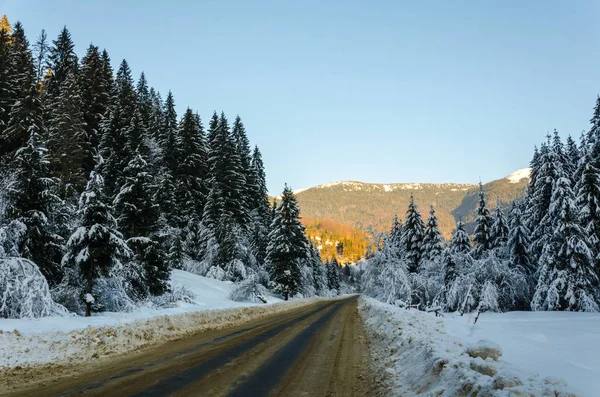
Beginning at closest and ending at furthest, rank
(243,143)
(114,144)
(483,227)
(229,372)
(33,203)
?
(229,372), (33,203), (114,144), (483,227), (243,143)

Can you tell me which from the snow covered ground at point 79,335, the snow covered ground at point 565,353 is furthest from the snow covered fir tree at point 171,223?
the snow covered ground at point 565,353

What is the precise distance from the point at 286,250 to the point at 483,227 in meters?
20.8

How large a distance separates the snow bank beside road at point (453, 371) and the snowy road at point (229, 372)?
70 cm

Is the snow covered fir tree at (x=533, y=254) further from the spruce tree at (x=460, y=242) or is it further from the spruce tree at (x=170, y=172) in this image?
the spruce tree at (x=170, y=172)

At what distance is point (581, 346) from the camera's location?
35.6 ft

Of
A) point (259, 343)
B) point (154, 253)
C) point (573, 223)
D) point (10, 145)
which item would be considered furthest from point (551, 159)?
point (10, 145)

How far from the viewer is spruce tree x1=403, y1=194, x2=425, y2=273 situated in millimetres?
47344

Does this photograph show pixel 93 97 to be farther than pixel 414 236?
No

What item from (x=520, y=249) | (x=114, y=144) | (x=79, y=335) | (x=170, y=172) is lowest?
(x=520, y=249)

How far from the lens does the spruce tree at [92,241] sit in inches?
604

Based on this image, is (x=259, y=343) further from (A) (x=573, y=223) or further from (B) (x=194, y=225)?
(B) (x=194, y=225)

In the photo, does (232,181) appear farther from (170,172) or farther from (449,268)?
(449,268)

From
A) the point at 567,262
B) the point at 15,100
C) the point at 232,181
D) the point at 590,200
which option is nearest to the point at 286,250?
the point at 232,181

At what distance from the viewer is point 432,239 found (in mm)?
45438
